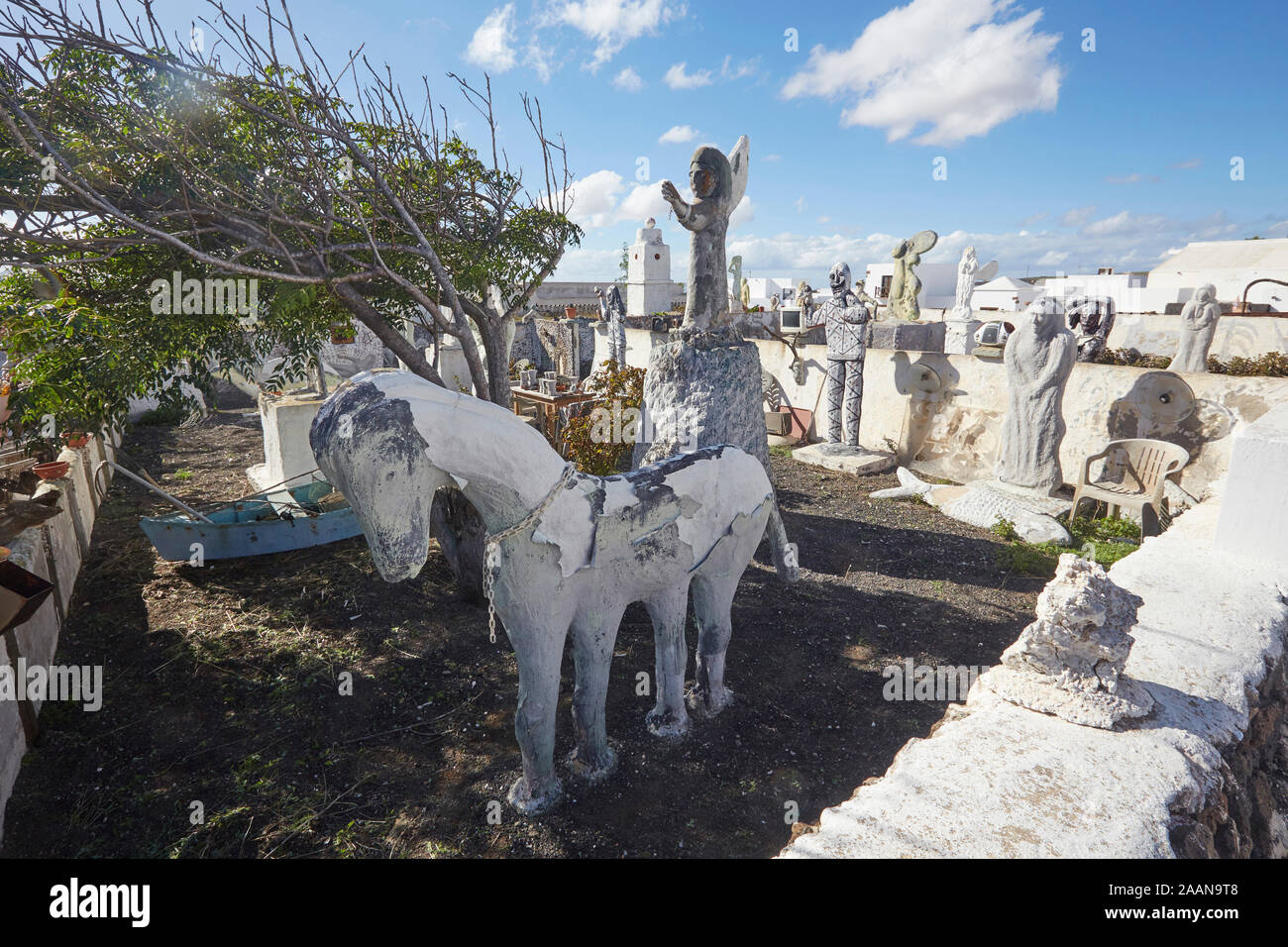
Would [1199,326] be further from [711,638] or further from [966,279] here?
[966,279]

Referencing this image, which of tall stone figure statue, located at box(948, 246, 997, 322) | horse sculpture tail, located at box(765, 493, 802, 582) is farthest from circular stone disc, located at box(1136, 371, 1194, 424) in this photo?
tall stone figure statue, located at box(948, 246, 997, 322)

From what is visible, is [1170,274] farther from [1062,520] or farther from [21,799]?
[21,799]

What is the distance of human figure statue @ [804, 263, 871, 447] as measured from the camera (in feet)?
30.1

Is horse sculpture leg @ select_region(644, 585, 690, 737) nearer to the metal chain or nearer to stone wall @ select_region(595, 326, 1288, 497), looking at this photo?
the metal chain

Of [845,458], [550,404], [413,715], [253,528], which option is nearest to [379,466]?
[413,715]

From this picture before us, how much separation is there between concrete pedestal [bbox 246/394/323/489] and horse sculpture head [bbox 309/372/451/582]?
5.91 m

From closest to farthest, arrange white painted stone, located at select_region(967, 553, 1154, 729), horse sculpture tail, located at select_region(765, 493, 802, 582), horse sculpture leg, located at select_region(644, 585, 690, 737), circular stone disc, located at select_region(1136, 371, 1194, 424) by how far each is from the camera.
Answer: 1. white painted stone, located at select_region(967, 553, 1154, 729)
2. horse sculpture leg, located at select_region(644, 585, 690, 737)
3. horse sculpture tail, located at select_region(765, 493, 802, 582)
4. circular stone disc, located at select_region(1136, 371, 1194, 424)

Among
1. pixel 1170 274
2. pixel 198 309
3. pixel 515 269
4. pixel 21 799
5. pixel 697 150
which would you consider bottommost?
pixel 21 799

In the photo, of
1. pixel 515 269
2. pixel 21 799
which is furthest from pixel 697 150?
pixel 21 799

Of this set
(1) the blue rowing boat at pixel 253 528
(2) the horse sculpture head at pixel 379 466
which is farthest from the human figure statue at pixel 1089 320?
(1) the blue rowing boat at pixel 253 528

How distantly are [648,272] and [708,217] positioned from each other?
18.2 metres

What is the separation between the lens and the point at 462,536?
531 cm

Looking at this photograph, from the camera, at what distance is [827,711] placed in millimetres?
3980
